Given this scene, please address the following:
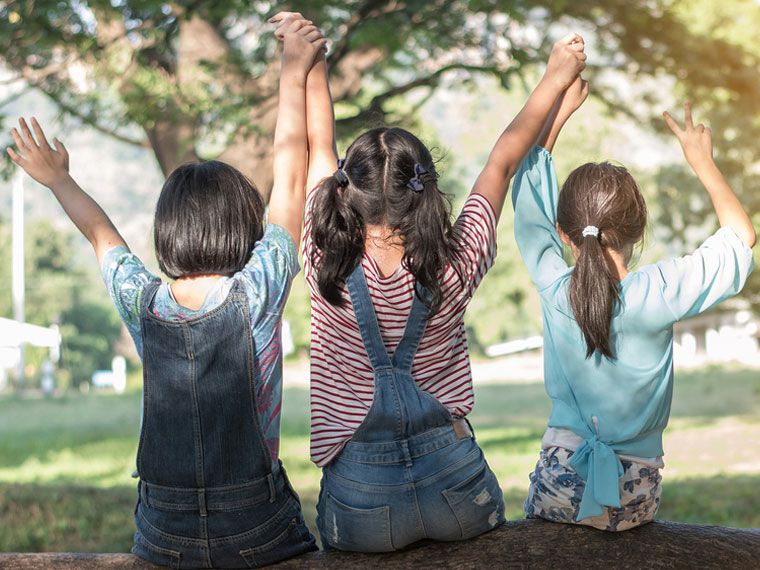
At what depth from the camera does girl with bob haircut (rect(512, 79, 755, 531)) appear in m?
2.47

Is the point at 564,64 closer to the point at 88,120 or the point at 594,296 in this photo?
the point at 594,296

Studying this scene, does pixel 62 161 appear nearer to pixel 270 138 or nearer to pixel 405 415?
pixel 405 415

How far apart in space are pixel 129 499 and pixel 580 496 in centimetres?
714

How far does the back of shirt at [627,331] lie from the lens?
97.2 inches

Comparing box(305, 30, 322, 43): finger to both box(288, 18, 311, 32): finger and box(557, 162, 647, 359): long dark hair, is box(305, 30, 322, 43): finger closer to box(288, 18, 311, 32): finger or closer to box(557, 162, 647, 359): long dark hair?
box(288, 18, 311, 32): finger

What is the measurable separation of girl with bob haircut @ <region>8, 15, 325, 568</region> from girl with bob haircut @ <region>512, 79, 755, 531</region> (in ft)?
2.08

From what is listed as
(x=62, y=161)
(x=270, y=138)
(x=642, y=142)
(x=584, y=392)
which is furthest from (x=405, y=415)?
(x=642, y=142)

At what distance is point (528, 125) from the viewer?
104 inches

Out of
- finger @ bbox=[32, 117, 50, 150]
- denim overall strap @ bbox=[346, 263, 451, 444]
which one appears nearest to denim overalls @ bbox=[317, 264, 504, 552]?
denim overall strap @ bbox=[346, 263, 451, 444]

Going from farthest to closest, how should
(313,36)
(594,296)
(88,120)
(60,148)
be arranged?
(88,120) → (313,36) → (60,148) → (594,296)

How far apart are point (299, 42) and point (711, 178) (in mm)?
1121

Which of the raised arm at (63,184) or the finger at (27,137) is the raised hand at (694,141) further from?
the finger at (27,137)

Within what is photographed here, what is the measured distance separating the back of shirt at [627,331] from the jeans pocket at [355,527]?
518 mm

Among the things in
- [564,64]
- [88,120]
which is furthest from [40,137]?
[88,120]
